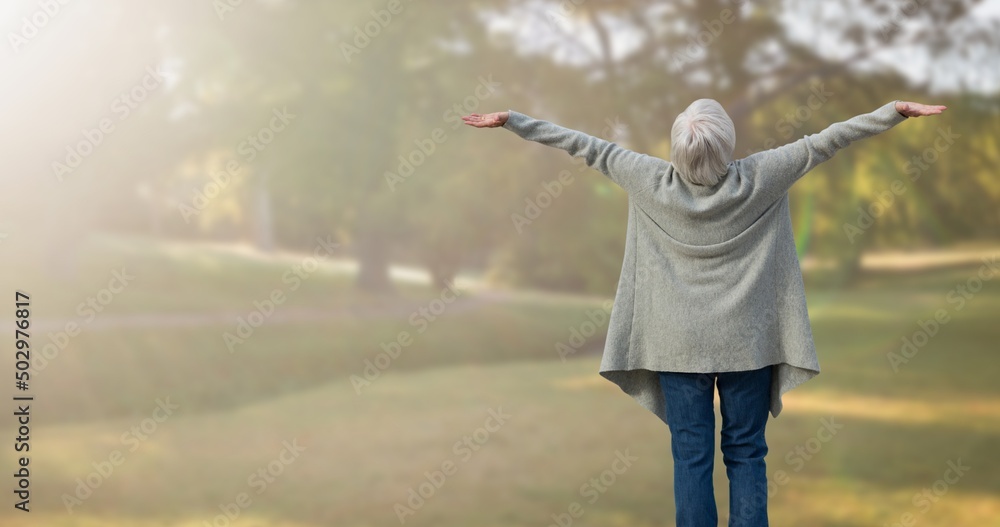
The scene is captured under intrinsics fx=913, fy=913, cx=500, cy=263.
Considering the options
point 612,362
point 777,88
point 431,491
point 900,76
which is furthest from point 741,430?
point 900,76

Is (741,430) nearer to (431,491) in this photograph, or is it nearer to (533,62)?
(431,491)

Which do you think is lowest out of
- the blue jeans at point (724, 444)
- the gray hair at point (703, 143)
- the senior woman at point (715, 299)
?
the blue jeans at point (724, 444)

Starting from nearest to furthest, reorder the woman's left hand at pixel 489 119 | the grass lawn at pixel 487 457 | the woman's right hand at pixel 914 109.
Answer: the woman's right hand at pixel 914 109 → the woman's left hand at pixel 489 119 → the grass lawn at pixel 487 457

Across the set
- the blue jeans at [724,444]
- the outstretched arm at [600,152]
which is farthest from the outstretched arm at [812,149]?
the blue jeans at [724,444]

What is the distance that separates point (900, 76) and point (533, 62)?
2489 millimetres

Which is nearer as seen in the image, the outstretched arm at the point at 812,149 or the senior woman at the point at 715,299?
the outstretched arm at the point at 812,149

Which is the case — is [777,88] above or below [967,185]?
above

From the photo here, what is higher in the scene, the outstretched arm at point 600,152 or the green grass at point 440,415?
the green grass at point 440,415

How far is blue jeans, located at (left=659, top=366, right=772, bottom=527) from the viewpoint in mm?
1757

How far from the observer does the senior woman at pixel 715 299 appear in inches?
68.4

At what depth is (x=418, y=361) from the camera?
18.5 ft

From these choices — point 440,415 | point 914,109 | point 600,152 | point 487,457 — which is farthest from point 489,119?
point 440,415

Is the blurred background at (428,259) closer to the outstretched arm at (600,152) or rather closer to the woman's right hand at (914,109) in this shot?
the outstretched arm at (600,152)

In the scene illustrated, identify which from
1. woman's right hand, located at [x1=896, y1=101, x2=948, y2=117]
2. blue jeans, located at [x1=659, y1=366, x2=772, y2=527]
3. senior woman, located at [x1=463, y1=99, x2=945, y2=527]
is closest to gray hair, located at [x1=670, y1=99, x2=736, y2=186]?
senior woman, located at [x1=463, y1=99, x2=945, y2=527]
